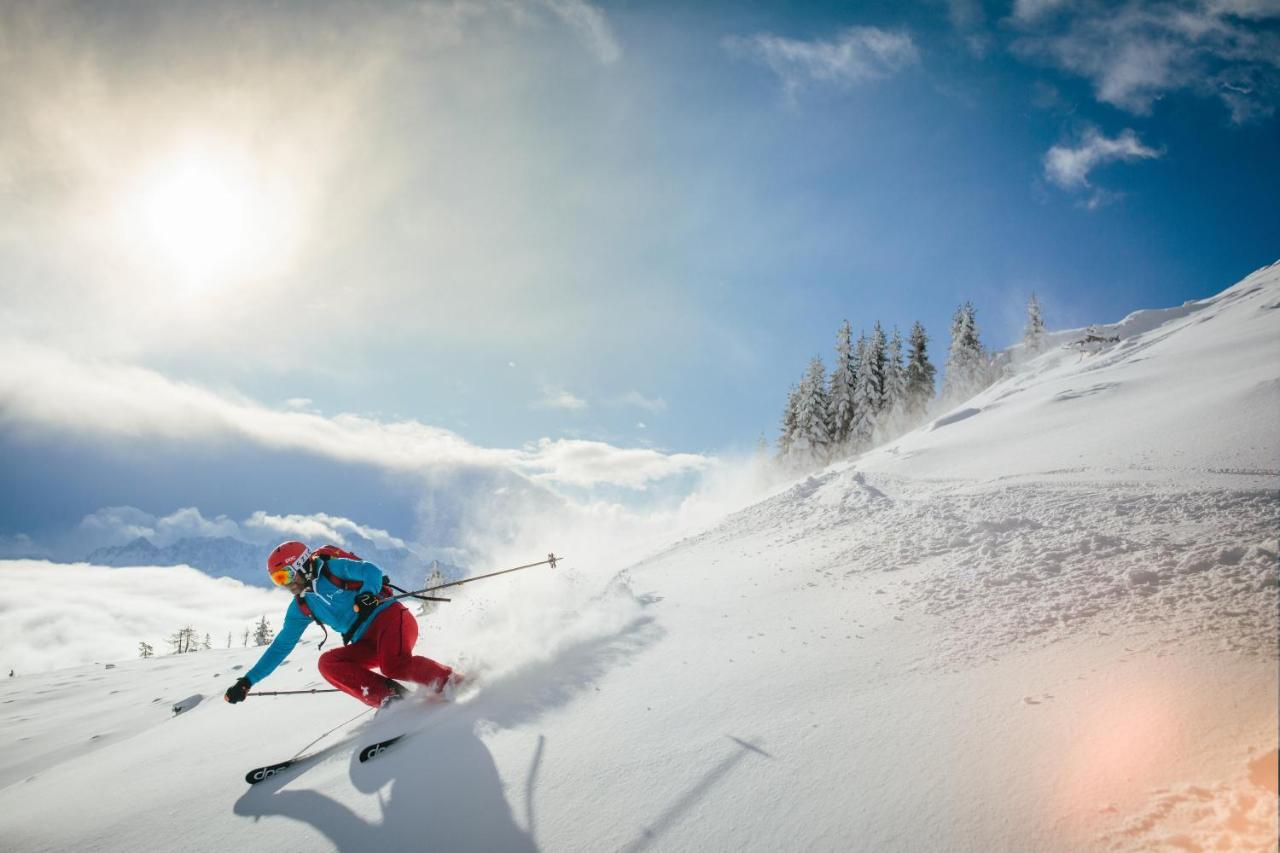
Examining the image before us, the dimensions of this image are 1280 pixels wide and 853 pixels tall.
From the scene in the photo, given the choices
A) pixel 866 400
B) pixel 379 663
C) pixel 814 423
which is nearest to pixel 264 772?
pixel 379 663

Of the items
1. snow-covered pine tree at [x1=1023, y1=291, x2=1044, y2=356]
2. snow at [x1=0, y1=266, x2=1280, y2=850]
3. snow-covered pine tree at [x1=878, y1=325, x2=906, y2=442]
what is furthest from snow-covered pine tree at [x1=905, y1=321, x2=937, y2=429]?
snow at [x1=0, y1=266, x2=1280, y2=850]

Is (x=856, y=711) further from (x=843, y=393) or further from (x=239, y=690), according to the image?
(x=843, y=393)

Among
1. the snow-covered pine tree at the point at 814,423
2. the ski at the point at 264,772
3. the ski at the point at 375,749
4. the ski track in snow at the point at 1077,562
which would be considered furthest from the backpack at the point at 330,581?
the snow-covered pine tree at the point at 814,423

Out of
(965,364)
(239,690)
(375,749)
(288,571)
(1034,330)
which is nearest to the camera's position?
(375,749)

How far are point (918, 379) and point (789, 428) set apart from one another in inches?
542

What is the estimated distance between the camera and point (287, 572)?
5918 millimetres

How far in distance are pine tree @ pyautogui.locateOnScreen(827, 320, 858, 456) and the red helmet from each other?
43702mm

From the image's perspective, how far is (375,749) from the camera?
461cm

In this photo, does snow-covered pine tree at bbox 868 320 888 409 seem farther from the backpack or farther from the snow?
the backpack

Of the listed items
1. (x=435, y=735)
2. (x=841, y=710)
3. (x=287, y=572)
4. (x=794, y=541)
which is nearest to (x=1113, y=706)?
(x=841, y=710)

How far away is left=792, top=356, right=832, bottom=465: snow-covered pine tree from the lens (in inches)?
1710

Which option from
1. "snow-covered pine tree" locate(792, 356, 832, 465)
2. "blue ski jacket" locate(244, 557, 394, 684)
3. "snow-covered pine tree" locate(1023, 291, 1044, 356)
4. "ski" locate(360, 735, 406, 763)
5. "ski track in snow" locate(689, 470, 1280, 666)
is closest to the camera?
"ski track in snow" locate(689, 470, 1280, 666)

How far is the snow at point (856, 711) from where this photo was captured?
2.71 meters

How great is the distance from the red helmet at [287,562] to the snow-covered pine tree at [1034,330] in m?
80.0
